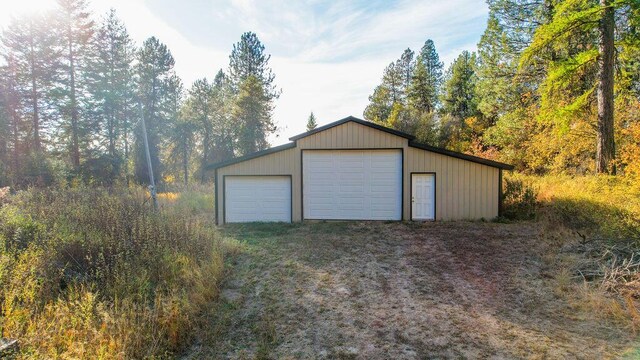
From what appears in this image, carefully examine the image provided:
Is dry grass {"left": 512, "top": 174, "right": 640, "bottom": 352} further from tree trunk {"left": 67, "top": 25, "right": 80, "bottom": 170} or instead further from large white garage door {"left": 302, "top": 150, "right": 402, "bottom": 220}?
tree trunk {"left": 67, "top": 25, "right": 80, "bottom": 170}

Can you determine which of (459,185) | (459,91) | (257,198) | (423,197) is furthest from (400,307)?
(459,91)

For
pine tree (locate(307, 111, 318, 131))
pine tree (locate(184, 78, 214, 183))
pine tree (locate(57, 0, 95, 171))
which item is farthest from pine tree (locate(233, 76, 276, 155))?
pine tree (locate(307, 111, 318, 131))

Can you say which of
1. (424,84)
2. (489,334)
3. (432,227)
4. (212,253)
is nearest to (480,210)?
(432,227)

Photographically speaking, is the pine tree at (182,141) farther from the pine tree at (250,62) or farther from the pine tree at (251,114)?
the pine tree at (250,62)

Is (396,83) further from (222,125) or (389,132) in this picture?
(389,132)

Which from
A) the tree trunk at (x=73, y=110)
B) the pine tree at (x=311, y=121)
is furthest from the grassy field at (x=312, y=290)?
the pine tree at (x=311, y=121)

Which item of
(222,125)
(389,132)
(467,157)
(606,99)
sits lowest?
(467,157)

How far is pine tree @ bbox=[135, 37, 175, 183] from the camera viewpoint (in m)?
24.3

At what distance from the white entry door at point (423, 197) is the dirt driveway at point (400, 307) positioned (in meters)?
2.92

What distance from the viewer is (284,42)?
14.1 metres

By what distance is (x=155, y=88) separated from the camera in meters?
25.1

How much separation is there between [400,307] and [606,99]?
11842mm

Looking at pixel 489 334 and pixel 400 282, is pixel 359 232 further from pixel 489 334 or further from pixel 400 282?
pixel 489 334

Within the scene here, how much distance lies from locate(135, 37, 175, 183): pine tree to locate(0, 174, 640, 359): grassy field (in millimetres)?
17381
